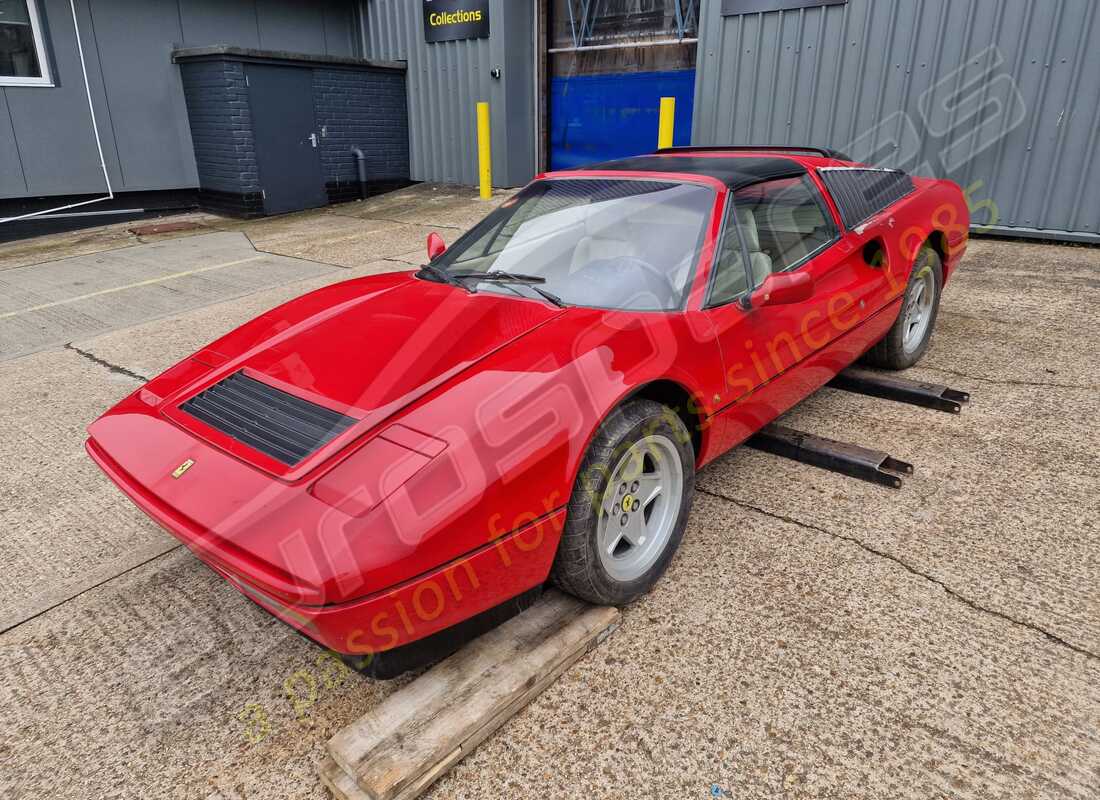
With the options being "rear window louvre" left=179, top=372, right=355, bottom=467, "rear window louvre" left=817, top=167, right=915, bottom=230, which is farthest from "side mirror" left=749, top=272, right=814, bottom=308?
"rear window louvre" left=179, top=372, right=355, bottom=467

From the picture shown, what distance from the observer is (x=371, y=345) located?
92.1 inches

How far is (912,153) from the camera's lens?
310 inches

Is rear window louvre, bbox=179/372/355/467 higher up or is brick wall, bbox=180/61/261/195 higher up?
brick wall, bbox=180/61/261/195

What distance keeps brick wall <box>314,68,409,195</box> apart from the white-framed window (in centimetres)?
339

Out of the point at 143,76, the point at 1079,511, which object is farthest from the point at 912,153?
the point at 143,76

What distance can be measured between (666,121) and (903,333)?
19.1 feet

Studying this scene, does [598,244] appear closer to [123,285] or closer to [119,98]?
[123,285]

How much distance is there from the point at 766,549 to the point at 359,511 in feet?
5.21

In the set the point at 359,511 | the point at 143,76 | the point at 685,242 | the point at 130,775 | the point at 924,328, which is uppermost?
the point at 143,76

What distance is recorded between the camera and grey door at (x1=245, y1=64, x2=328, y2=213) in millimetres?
9984

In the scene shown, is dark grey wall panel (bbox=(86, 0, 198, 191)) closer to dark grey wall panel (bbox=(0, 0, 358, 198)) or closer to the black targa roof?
dark grey wall panel (bbox=(0, 0, 358, 198))

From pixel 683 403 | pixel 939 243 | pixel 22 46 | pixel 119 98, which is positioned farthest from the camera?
pixel 119 98

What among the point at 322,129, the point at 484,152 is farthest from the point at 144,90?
the point at 484,152

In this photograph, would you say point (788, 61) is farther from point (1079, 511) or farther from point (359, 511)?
point (359, 511)
